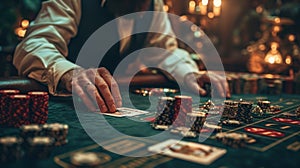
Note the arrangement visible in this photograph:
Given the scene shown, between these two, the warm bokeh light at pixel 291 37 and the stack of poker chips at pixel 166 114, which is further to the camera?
the warm bokeh light at pixel 291 37

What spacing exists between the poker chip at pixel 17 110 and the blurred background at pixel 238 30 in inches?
66.7

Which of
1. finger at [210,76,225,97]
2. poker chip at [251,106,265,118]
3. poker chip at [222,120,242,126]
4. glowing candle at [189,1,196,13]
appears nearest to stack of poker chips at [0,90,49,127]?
poker chip at [222,120,242,126]

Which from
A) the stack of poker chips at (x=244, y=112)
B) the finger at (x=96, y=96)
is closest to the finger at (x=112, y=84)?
the finger at (x=96, y=96)

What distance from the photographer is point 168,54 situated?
11.8 feet

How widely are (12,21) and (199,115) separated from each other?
5.61 m

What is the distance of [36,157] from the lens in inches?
40.0

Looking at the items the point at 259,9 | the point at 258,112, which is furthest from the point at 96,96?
the point at 259,9

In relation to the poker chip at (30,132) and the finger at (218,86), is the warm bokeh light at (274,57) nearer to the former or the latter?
the finger at (218,86)

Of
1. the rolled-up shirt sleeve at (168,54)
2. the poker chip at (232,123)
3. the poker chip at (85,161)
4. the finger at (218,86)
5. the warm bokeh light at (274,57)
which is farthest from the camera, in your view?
the warm bokeh light at (274,57)

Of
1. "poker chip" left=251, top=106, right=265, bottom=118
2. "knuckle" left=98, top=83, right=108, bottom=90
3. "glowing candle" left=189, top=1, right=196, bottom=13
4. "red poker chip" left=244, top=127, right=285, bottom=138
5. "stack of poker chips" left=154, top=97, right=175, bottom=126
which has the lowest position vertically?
"poker chip" left=251, top=106, right=265, bottom=118

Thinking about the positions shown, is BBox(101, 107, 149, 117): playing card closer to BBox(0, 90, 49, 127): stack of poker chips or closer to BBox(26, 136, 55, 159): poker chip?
BBox(0, 90, 49, 127): stack of poker chips

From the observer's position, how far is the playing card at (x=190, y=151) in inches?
42.3

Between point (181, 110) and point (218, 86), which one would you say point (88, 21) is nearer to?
point (218, 86)

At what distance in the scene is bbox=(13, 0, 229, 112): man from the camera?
190 centimetres
